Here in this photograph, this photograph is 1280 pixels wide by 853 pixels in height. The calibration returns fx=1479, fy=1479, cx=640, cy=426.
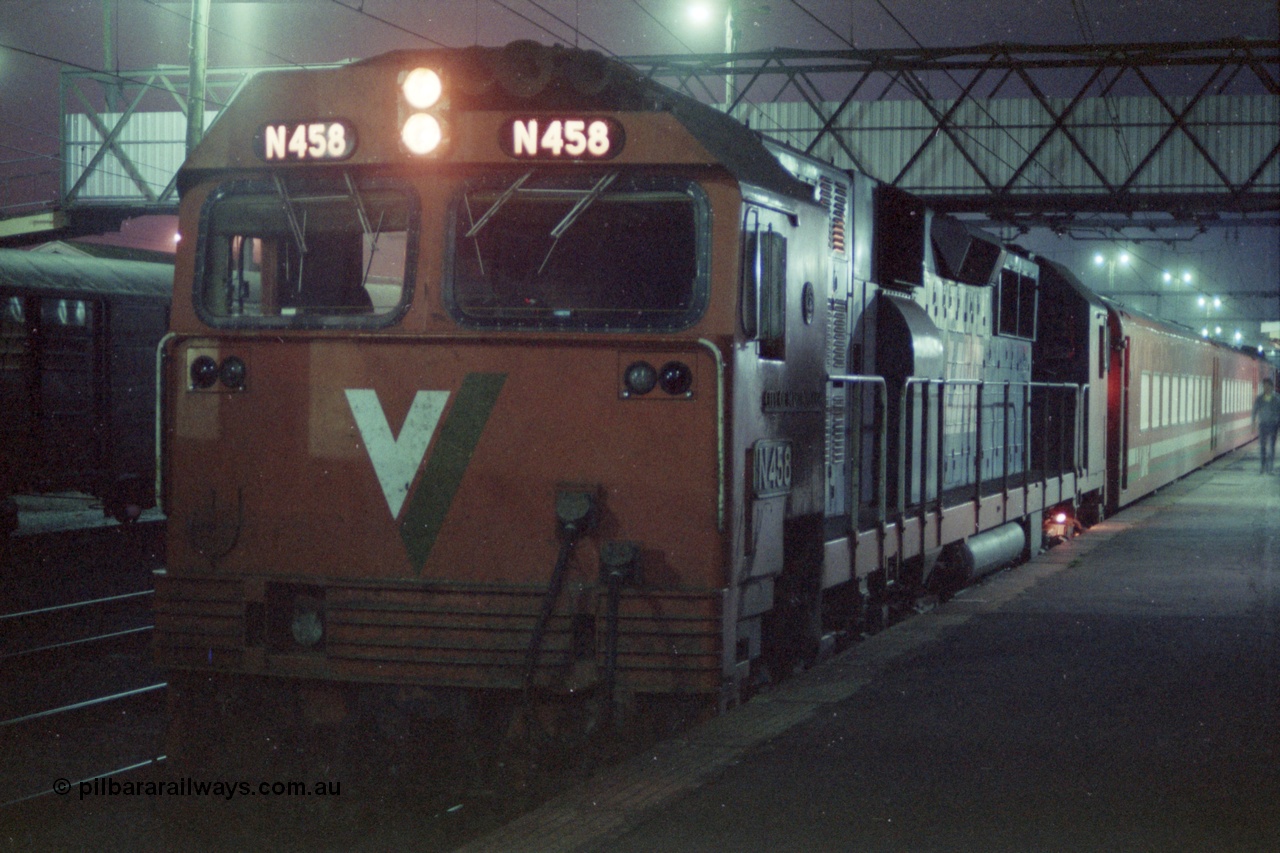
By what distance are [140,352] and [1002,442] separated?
10865 mm

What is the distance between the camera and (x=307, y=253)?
20.7 ft

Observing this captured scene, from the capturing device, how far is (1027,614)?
10.3 meters

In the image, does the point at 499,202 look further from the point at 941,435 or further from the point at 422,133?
the point at 941,435

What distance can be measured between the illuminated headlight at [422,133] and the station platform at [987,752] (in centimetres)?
264

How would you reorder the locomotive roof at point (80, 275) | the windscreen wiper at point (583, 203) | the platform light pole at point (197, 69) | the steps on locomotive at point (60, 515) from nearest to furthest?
the windscreen wiper at point (583, 203) → the locomotive roof at point (80, 275) → the steps on locomotive at point (60, 515) → the platform light pole at point (197, 69)

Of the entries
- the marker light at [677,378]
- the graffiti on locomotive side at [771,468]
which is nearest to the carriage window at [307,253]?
the marker light at [677,378]

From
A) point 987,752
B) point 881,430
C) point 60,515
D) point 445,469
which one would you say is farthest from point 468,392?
point 60,515

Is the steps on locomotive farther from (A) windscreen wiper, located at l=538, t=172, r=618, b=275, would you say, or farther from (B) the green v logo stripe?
(A) windscreen wiper, located at l=538, t=172, r=618, b=275

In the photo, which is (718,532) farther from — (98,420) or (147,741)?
(98,420)

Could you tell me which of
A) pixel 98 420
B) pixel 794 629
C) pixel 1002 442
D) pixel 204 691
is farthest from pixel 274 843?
pixel 98 420

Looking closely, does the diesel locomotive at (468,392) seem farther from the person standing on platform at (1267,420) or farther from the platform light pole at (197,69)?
the person standing on platform at (1267,420)

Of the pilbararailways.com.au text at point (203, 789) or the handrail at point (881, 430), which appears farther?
the handrail at point (881, 430)

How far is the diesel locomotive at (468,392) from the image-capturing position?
5934mm

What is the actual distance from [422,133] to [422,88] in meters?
0.19
